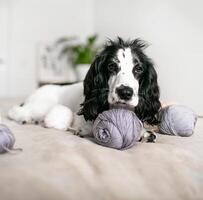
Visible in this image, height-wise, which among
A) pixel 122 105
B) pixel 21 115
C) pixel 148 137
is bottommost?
pixel 21 115

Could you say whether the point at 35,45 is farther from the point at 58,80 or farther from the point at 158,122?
the point at 158,122

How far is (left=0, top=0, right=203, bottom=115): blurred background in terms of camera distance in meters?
3.13

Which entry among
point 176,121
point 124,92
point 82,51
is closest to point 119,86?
point 124,92

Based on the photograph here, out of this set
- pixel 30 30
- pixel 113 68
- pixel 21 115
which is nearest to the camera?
pixel 113 68

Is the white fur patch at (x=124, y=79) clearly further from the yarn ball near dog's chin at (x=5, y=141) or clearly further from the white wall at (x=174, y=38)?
the white wall at (x=174, y=38)

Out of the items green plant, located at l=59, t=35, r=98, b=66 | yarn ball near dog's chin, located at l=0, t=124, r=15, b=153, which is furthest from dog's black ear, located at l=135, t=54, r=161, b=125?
green plant, located at l=59, t=35, r=98, b=66

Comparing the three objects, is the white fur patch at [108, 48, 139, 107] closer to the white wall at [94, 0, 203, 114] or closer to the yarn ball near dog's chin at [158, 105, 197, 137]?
the yarn ball near dog's chin at [158, 105, 197, 137]

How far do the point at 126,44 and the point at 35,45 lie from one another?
2777mm

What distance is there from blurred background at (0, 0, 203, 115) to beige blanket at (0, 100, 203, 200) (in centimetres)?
190

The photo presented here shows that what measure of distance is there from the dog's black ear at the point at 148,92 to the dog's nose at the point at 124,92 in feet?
0.50

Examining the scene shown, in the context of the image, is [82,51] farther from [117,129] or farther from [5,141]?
[5,141]

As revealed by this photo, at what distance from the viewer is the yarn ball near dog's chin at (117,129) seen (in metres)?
1.34

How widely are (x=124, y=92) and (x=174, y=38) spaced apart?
1.99 metres

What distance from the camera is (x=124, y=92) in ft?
4.84
